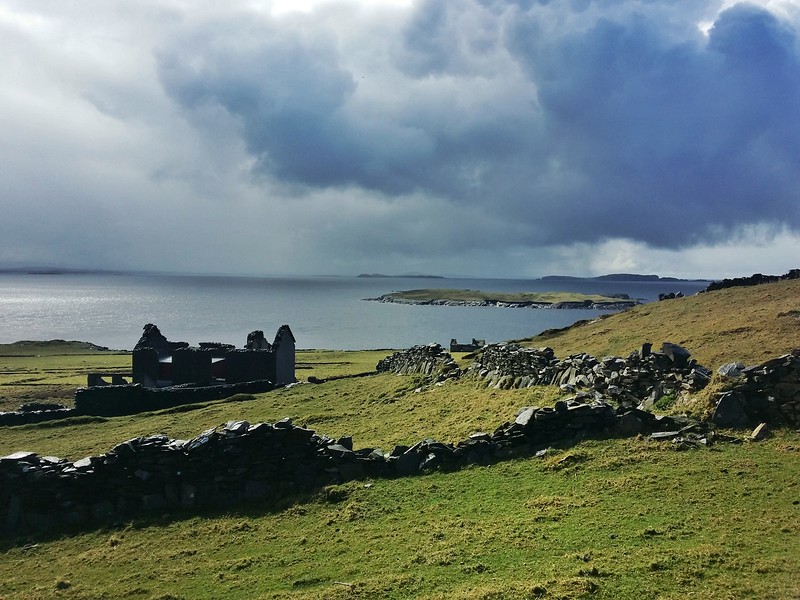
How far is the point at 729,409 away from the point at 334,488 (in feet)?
33.7

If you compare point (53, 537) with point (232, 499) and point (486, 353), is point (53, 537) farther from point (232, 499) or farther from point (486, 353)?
point (486, 353)

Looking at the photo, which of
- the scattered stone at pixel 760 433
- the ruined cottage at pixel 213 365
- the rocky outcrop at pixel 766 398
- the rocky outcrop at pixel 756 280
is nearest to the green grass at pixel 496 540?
the scattered stone at pixel 760 433

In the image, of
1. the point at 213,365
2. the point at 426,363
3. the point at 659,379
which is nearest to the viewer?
the point at 659,379

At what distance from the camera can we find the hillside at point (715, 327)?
79.3 feet

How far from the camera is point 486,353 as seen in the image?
99.2 feet

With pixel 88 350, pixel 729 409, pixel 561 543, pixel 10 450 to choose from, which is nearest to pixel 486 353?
pixel 729 409

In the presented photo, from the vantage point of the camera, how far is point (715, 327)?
3172 centimetres

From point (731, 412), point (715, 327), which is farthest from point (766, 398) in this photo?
point (715, 327)

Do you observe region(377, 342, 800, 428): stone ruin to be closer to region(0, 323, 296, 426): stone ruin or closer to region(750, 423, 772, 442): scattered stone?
region(750, 423, 772, 442): scattered stone

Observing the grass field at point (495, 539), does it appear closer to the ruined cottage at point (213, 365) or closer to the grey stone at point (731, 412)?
the grey stone at point (731, 412)

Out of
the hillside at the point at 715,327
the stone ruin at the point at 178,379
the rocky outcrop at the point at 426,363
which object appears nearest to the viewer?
the hillside at the point at 715,327

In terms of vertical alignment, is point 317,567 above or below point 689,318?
below

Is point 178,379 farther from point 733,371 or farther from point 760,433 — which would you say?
point 760,433

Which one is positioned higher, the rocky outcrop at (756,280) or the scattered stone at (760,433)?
the rocky outcrop at (756,280)
